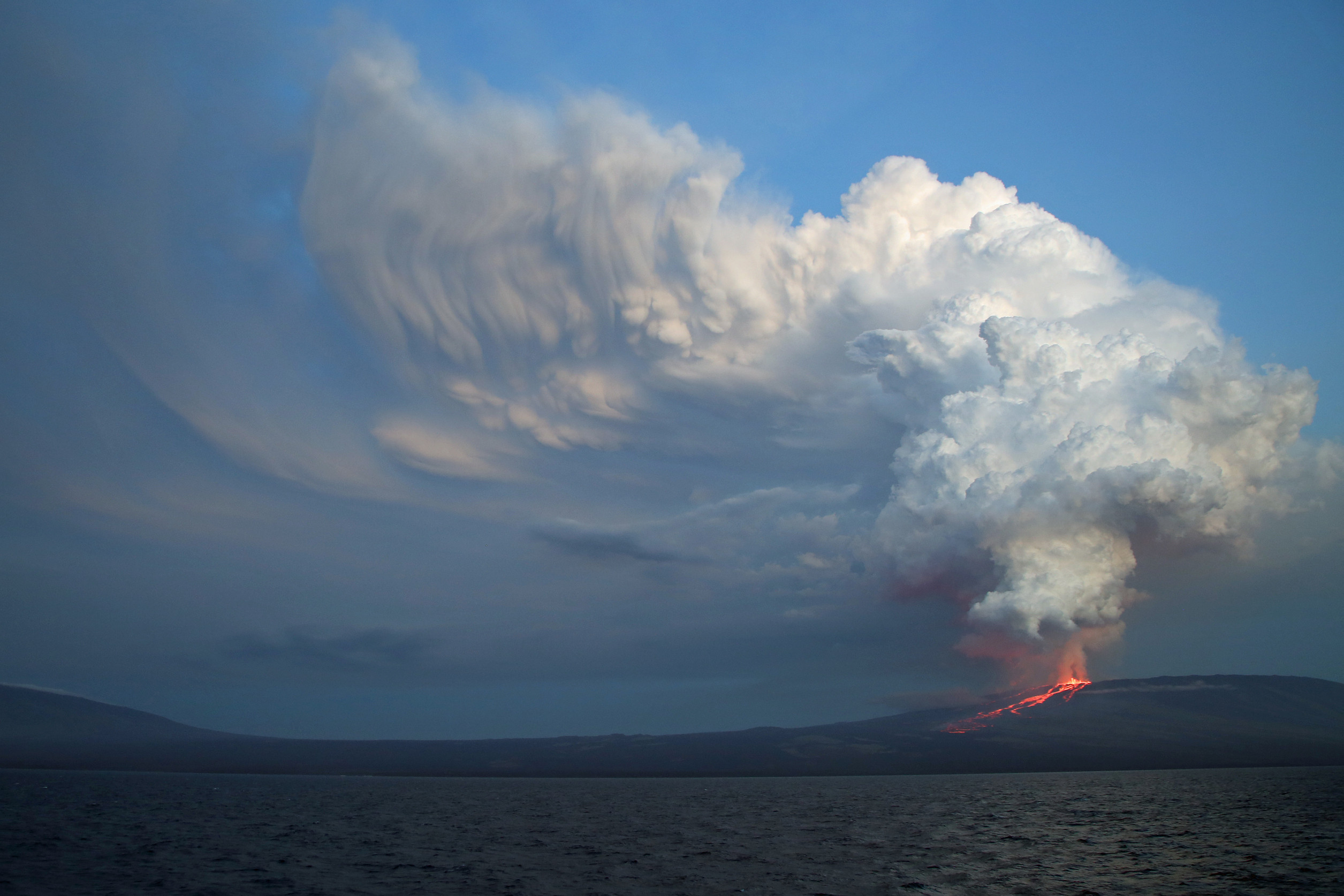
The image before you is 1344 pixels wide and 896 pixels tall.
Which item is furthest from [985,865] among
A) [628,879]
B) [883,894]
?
[628,879]

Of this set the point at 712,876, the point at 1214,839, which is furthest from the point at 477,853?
the point at 1214,839

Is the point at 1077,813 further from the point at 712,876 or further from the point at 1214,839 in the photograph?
the point at 712,876

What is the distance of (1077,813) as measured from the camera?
13875 centimetres

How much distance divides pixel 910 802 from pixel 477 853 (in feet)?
443

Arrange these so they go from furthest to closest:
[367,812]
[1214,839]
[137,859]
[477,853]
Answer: [367,812], [1214,839], [477,853], [137,859]

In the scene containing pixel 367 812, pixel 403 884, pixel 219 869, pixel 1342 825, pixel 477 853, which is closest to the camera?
pixel 403 884

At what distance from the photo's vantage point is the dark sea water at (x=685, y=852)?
57.7 meters

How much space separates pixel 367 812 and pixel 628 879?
118 m

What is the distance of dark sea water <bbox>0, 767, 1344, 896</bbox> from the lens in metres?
57.7

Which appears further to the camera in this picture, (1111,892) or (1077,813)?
(1077,813)

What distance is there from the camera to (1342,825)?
10612 cm

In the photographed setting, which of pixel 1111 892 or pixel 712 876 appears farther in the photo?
pixel 712 876

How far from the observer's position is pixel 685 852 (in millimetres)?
81438

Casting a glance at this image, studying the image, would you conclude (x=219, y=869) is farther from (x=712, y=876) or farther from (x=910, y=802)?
(x=910, y=802)
